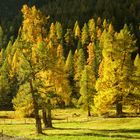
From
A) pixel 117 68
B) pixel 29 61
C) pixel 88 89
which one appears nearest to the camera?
pixel 29 61

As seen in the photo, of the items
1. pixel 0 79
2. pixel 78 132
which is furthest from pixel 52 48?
pixel 0 79

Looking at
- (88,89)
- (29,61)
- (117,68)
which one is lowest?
(88,89)

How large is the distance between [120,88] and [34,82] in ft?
48.6

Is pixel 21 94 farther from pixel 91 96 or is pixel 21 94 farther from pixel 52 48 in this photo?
pixel 91 96

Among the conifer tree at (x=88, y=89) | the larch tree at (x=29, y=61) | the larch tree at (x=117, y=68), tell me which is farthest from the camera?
the conifer tree at (x=88, y=89)

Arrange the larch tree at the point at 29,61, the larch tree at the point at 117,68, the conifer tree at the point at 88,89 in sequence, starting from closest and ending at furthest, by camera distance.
Answer: 1. the larch tree at the point at 29,61
2. the larch tree at the point at 117,68
3. the conifer tree at the point at 88,89

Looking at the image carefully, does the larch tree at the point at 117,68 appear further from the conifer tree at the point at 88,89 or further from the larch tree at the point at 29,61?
the conifer tree at the point at 88,89

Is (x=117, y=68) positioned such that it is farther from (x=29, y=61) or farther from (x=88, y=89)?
(x=88, y=89)

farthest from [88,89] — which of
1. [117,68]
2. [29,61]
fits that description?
[29,61]

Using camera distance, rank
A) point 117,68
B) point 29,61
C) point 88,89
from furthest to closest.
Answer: point 88,89 < point 117,68 < point 29,61

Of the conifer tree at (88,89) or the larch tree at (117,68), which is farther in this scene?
the conifer tree at (88,89)

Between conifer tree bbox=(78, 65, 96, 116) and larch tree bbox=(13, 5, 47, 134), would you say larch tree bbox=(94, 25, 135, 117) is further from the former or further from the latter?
conifer tree bbox=(78, 65, 96, 116)

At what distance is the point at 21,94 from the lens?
55.4 metres

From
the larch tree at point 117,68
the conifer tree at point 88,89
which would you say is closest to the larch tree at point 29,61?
the larch tree at point 117,68
